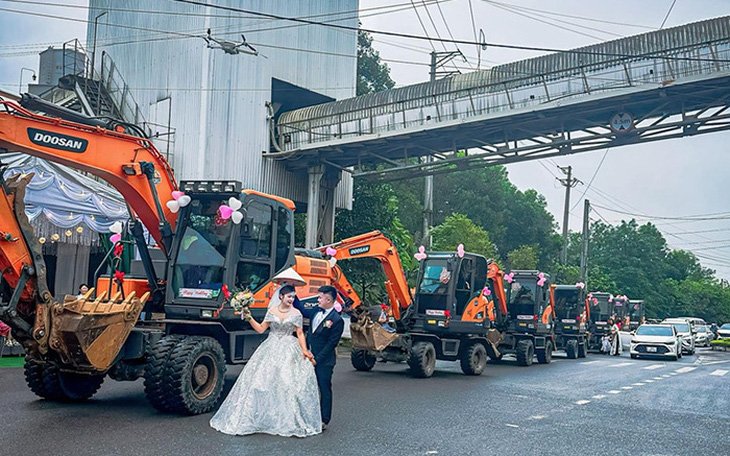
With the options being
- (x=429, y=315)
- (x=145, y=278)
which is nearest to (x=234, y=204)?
(x=145, y=278)

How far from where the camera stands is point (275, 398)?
895cm

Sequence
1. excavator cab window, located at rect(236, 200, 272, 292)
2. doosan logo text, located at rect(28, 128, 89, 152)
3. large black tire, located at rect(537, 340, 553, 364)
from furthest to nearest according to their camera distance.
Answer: large black tire, located at rect(537, 340, 553, 364)
excavator cab window, located at rect(236, 200, 272, 292)
doosan logo text, located at rect(28, 128, 89, 152)

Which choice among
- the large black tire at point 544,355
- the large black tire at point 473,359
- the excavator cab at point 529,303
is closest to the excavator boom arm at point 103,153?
the large black tire at point 473,359

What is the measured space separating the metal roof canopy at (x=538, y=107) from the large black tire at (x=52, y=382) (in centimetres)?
1586

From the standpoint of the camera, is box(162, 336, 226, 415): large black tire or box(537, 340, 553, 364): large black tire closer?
box(162, 336, 226, 415): large black tire

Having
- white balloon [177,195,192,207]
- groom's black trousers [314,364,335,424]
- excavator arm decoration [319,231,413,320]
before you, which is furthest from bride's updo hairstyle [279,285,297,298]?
excavator arm decoration [319,231,413,320]

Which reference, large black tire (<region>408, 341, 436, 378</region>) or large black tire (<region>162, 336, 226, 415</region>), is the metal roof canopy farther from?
large black tire (<region>162, 336, 226, 415</region>)

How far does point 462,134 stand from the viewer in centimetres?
2472

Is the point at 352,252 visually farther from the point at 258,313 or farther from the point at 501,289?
the point at 501,289

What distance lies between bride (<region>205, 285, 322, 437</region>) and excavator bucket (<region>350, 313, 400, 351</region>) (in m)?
6.68

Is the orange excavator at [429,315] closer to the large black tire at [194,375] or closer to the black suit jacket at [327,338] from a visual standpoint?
the large black tire at [194,375]

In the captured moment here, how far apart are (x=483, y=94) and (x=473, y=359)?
9814mm

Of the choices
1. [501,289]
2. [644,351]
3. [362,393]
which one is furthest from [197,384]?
[644,351]

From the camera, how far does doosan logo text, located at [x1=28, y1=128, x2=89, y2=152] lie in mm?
9586
